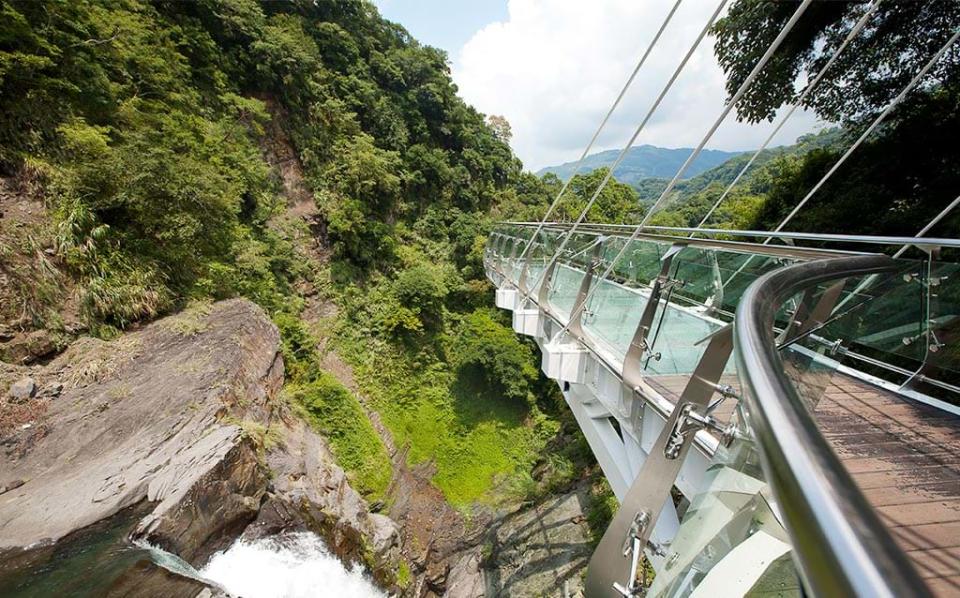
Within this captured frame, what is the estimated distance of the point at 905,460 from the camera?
167 cm

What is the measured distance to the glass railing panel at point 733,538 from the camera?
2.79ft

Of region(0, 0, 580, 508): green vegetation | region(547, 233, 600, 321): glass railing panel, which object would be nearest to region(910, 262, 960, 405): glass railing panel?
region(547, 233, 600, 321): glass railing panel

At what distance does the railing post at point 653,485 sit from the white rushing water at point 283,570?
4322 mm

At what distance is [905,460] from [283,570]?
594cm

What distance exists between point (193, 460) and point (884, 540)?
18.7 ft

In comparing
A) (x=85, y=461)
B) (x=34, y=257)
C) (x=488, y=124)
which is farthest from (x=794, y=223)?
(x=488, y=124)

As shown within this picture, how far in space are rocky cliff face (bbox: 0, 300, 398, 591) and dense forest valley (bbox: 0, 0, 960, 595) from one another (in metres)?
0.09

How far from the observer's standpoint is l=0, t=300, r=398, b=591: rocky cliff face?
3.81 meters

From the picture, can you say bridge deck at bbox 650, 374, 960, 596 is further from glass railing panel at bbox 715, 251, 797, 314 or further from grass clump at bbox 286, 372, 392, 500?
grass clump at bbox 286, 372, 392, 500

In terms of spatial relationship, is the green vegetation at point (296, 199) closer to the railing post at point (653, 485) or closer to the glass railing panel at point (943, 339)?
the railing post at point (653, 485)

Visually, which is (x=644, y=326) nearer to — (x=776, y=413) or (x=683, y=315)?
(x=683, y=315)

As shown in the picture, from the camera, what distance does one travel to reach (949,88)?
4652 millimetres

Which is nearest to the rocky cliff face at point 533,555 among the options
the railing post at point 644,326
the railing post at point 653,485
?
the railing post at point 644,326

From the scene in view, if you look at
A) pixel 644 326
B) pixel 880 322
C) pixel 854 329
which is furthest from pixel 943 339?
pixel 644 326
